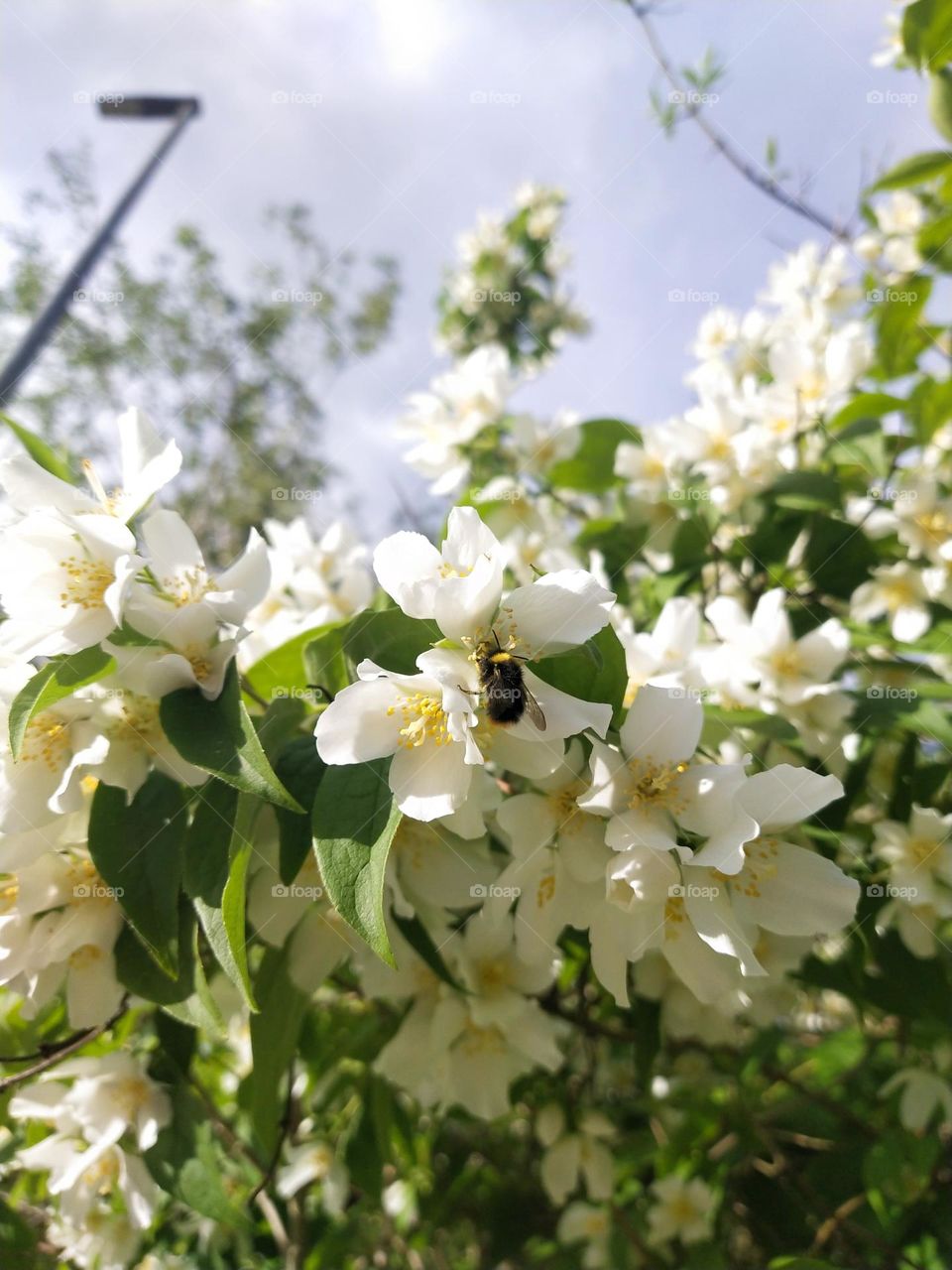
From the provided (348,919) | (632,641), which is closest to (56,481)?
(348,919)

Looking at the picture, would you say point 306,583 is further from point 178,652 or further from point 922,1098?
point 922,1098

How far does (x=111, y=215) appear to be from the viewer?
A: 4.00 metres

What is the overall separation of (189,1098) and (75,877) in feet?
1.34

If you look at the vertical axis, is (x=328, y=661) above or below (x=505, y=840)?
above

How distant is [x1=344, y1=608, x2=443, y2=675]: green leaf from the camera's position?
0.96 meters

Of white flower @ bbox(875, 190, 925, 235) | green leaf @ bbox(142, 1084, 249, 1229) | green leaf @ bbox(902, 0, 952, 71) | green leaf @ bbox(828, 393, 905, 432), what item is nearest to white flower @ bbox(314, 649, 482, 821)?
green leaf @ bbox(142, 1084, 249, 1229)

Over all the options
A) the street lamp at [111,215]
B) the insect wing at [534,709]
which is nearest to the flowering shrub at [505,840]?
the insect wing at [534,709]

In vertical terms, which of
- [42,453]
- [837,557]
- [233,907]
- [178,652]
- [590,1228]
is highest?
[42,453]

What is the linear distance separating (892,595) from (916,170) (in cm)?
106

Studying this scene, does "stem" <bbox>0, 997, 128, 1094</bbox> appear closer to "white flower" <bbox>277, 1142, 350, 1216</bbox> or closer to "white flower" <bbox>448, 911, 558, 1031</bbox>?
"white flower" <bbox>448, 911, 558, 1031</bbox>

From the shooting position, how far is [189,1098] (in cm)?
121

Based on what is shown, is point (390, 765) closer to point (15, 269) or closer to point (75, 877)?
point (75, 877)

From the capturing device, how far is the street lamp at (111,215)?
3.51 meters

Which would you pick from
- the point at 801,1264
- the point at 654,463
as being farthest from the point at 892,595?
the point at 801,1264
